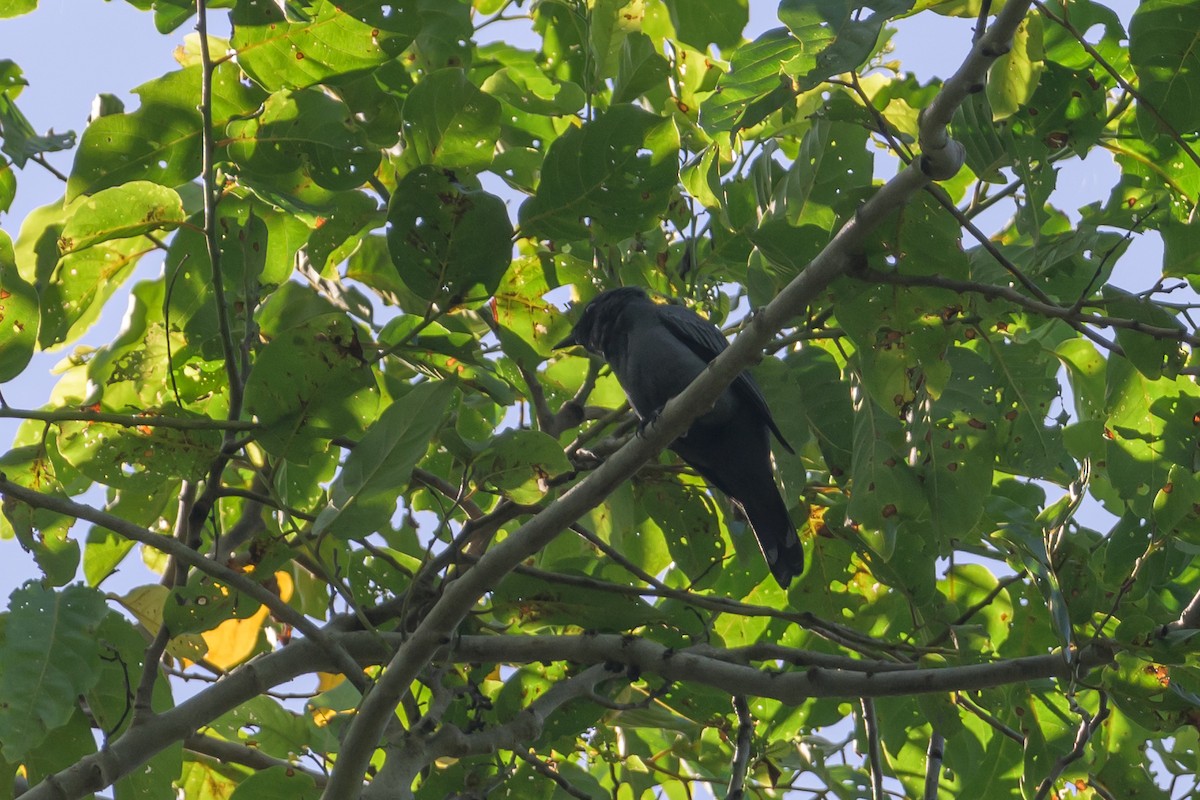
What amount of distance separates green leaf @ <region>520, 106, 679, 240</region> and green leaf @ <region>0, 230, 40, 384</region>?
131 centimetres

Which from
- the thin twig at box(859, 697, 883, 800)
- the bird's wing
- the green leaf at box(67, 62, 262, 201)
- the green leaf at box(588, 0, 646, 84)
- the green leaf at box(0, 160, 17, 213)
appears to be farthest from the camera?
the bird's wing

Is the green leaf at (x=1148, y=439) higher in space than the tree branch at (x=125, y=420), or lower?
higher

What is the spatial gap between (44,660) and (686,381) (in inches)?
110

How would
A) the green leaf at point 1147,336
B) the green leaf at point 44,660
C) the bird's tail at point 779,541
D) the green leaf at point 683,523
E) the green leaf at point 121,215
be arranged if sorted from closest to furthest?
1. the green leaf at point 44,660
2. the green leaf at point 1147,336
3. the green leaf at point 121,215
4. the green leaf at point 683,523
5. the bird's tail at point 779,541

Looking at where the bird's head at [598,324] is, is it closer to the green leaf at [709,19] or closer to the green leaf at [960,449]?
the green leaf at [709,19]

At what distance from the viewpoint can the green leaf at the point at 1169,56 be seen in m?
2.91

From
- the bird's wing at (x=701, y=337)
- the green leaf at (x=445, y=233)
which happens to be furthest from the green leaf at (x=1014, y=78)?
the bird's wing at (x=701, y=337)

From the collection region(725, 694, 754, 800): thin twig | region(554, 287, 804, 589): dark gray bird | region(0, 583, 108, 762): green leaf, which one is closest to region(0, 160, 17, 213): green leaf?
region(0, 583, 108, 762): green leaf

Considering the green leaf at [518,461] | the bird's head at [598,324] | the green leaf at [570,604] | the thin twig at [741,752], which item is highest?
the bird's head at [598,324]

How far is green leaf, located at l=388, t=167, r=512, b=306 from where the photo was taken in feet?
10.0

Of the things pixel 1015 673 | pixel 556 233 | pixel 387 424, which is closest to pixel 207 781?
pixel 387 424

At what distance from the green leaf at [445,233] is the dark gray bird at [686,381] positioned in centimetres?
128

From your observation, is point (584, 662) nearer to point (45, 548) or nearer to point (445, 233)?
point (445, 233)

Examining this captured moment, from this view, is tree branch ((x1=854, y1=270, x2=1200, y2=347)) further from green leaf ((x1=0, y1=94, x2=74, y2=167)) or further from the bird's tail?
green leaf ((x1=0, y1=94, x2=74, y2=167))
